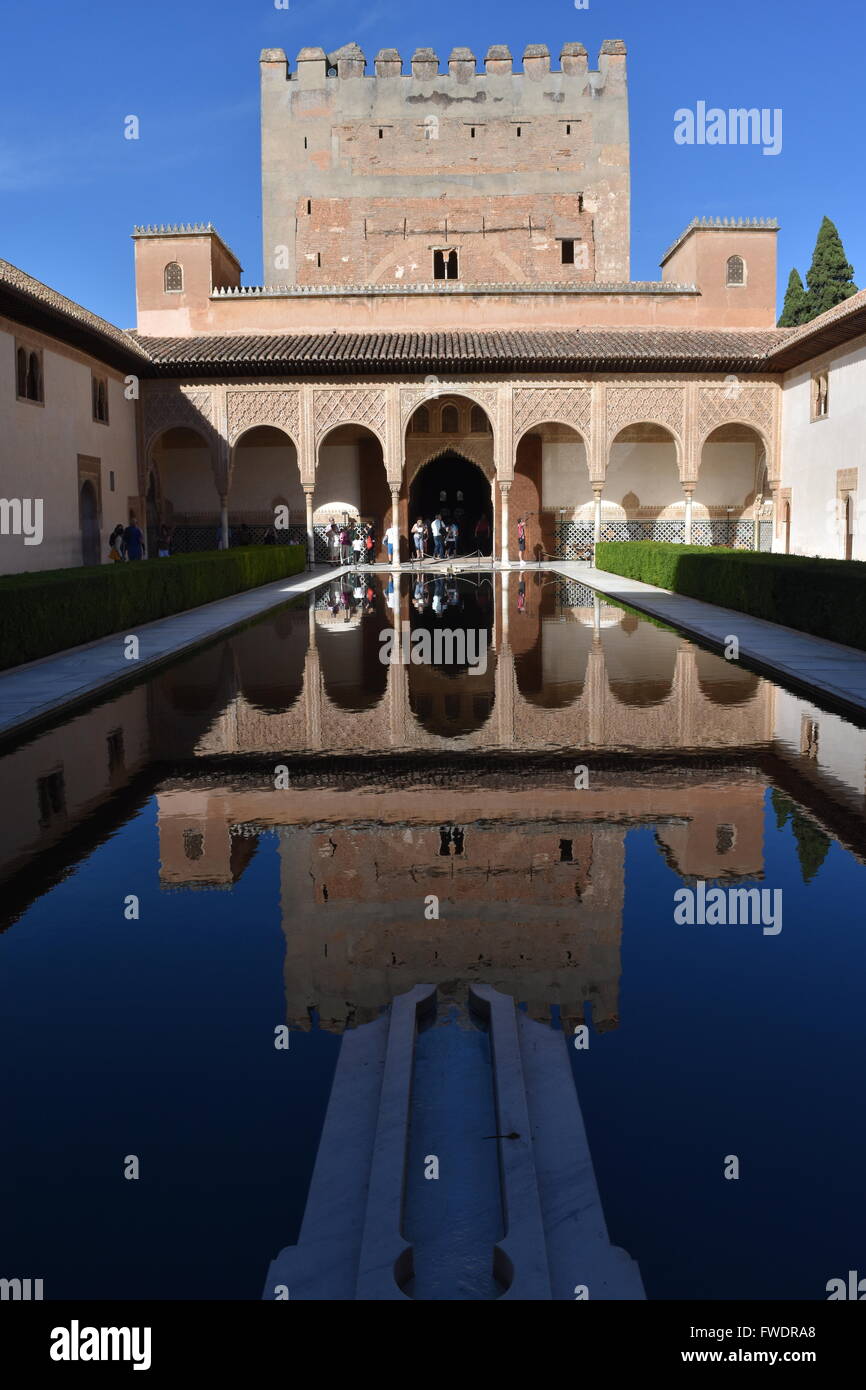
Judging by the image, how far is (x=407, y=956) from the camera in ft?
12.4

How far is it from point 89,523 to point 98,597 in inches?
435

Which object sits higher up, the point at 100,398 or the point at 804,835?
the point at 100,398

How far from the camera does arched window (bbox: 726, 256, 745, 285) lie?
29.0 meters

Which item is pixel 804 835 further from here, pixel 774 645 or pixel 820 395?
pixel 820 395

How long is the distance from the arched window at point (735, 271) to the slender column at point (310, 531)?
37.0 feet

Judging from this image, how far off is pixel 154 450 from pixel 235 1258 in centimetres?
2845

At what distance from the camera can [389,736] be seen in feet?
24.9

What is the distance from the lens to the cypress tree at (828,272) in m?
42.7

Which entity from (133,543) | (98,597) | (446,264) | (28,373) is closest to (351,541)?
(133,543)

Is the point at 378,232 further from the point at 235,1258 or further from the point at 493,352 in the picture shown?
the point at 235,1258

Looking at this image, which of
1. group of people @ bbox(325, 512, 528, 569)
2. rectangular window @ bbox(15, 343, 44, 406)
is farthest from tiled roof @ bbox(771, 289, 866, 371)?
rectangular window @ bbox(15, 343, 44, 406)

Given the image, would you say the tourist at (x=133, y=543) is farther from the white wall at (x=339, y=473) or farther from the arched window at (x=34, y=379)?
the white wall at (x=339, y=473)

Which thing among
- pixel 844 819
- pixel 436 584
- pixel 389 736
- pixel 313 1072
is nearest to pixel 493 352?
pixel 436 584

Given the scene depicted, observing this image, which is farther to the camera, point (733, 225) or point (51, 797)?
point (733, 225)
